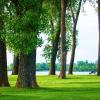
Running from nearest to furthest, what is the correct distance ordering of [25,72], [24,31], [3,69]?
[24,31], [25,72], [3,69]

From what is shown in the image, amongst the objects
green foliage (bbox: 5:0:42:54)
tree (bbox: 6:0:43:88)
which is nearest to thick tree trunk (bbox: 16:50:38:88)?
tree (bbox: 6:0:43:88)

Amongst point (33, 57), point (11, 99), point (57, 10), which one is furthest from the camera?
point (57, 10)

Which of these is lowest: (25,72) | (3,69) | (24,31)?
(25,72)

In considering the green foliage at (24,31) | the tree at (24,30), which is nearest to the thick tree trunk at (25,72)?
the tree at (24,30)

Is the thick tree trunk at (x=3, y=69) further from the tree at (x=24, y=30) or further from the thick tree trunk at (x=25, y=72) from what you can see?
the tree at (x=24, y=30)

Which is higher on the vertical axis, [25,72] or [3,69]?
[3,69]

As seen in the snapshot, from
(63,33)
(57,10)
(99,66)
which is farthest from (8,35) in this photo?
(57,10)

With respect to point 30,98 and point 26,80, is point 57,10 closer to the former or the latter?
point 26,80

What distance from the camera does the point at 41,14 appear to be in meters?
37.8

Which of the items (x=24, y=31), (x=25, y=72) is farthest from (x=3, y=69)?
(x=24, y=31)

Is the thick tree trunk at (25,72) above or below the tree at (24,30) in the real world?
below

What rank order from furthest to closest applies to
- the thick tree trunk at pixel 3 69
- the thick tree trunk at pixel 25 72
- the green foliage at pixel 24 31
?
the thick tree trunk at pixel 3 69 < the thick tree trunk at pixel 25 72 < the green foliage at pixel 24 31

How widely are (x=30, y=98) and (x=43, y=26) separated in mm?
9365

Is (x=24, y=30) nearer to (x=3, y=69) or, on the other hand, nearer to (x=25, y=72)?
(x=25, y=72)
